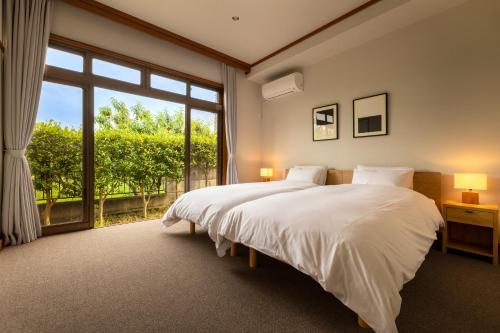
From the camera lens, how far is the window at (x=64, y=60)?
2.81 metres

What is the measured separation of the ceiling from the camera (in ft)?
9.34

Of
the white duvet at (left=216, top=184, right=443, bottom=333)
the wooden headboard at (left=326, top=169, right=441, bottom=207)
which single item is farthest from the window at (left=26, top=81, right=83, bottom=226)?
the wooden headboard at (left=326, top=169, right=441, bottom=207)

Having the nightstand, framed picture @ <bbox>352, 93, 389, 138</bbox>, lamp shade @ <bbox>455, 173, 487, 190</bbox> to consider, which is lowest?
the nightstand

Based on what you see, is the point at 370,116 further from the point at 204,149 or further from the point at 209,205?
the point at 204,149

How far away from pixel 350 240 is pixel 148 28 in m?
3.71

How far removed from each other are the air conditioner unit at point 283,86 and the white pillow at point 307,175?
151 centimetres

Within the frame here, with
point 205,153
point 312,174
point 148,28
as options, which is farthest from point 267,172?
point 148,28

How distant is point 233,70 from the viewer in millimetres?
4484

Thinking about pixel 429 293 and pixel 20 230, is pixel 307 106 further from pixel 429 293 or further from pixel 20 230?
pixel 20 230

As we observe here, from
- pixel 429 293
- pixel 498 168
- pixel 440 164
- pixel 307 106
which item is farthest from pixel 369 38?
pixel 429 293

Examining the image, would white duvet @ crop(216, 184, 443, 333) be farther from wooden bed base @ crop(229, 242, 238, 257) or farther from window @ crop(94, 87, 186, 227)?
window @ crop(94, 87, 186, 227)

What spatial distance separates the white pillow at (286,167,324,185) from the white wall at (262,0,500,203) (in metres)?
0.33

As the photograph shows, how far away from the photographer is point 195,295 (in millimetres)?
1588

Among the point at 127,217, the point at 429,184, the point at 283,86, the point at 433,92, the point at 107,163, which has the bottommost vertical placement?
the point at 127,217
